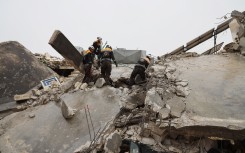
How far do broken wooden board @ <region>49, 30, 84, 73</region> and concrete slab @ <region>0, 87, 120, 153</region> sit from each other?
57.3 inches

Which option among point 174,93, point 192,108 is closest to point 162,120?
point 192,108

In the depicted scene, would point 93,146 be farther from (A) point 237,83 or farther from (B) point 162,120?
(A) point 237,83

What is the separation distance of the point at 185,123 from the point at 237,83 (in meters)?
1.88

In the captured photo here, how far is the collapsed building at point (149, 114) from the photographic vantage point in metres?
3.50

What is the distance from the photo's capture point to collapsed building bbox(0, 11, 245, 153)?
3500mm

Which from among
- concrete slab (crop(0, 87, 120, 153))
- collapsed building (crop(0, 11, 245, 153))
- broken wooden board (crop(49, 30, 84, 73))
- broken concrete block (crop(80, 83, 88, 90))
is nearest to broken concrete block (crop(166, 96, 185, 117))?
collapsed building (crop(0, 11, 245, 153))

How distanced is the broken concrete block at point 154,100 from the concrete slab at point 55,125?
0.91 m

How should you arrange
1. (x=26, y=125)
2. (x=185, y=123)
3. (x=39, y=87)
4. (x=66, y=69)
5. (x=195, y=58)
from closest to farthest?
1. (x=185, y=123)
2. (x=26, y=125)
3. (x=195, y=58)
4. (x=39, y=87)
5. (x=66, y=69)

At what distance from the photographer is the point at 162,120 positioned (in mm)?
3535

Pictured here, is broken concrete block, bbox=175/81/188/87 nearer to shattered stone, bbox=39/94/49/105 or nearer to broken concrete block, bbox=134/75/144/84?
broken concrete block, bbox=134/75/144/84

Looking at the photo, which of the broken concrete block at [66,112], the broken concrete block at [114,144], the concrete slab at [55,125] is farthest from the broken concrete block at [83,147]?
the broken concrete block at [66,112]

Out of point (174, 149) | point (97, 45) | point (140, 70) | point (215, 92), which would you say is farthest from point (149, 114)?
point (97, 45)

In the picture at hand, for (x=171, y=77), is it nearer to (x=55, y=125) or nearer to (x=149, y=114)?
(x=149, y=114)

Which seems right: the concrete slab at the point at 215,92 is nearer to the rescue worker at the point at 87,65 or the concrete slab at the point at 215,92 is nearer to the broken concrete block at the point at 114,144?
the broken concrete block at the point at 114,144
